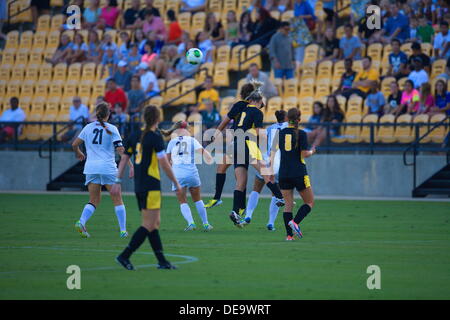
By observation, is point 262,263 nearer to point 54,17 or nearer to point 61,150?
point 61,150

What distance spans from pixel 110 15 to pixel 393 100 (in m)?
12.1

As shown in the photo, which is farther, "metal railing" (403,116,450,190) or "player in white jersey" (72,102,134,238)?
"metal railing" (403,116,450,190)

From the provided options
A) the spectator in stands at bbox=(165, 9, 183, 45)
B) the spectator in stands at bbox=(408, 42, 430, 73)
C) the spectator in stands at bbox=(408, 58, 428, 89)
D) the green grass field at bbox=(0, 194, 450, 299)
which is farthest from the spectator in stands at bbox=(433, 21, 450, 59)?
the spectator in stands at bbox=(165, 9, 183, 45)

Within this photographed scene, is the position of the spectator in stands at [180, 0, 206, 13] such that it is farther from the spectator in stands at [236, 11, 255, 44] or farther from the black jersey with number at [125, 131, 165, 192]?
the black jersey with number at [125, 131, 165, 192]

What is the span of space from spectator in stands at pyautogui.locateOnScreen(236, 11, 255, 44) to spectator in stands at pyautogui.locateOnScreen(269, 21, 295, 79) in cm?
227

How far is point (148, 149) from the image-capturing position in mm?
11406

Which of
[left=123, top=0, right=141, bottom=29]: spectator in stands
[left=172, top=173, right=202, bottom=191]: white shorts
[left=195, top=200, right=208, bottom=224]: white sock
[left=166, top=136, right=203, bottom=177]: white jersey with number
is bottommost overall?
[left=195, top=200, right=208, bottom=224]: white sock

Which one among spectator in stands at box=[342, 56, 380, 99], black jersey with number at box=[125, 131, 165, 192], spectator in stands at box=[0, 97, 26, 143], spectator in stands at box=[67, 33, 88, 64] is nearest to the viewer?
black jersey with number at box=[125, 131, 165, 192]

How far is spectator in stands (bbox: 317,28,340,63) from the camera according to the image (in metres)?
28.2

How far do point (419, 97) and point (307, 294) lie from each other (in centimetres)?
1636

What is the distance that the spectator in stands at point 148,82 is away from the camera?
2992 cm
